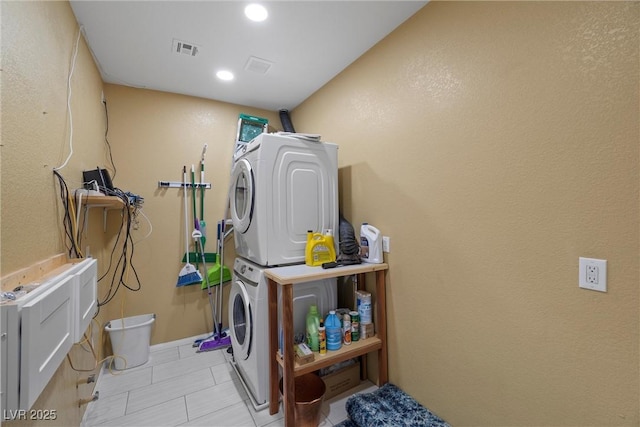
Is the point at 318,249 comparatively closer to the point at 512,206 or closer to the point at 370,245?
the point at 370,245

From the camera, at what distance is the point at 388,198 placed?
1880mm

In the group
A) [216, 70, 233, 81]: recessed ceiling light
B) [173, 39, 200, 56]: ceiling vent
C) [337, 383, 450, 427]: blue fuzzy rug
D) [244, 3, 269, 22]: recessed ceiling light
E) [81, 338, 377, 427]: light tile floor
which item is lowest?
[81, 338, 377, 427]: light tile floor

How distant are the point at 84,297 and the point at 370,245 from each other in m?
1.66

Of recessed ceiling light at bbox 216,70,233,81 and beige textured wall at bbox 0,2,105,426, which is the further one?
recessed ceiling light at bbox 216,70,233,81

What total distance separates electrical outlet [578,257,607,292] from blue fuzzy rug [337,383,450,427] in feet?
3.58

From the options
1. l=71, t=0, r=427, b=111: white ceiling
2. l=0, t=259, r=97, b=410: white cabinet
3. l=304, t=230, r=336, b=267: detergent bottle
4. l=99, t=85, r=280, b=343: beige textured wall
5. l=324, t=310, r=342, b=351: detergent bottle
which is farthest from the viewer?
l=99, t=85, r=280, b=343: beige textured wall

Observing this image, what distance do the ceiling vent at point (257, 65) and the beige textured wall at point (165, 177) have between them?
2.67ft

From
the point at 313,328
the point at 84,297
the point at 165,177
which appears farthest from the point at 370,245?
the point at 165,177

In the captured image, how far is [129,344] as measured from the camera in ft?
7.31

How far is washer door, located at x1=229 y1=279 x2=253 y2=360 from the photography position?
1.75m

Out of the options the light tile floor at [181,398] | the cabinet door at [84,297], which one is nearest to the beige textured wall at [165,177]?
the light tile floor at [181,398]

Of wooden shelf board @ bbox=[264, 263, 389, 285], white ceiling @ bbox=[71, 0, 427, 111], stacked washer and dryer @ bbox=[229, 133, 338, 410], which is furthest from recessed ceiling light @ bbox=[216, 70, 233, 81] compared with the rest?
wooden shelf board @ bbox=[264, 263, 389, 285]

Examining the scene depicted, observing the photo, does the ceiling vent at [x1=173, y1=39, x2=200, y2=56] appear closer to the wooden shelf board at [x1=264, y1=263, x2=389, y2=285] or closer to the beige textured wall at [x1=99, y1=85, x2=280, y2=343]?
the beige textured wall at [x1=99, y1=85, x2=280, y2=343]

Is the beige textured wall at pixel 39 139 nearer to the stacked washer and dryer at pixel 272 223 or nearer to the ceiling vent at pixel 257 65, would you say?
the stacked washer and dryer at pixel 272 223
